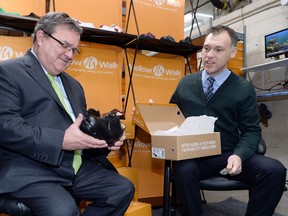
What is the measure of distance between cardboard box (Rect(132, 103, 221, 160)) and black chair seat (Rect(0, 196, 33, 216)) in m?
0.65

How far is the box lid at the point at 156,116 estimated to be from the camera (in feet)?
5.29

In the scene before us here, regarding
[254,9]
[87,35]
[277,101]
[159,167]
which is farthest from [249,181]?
[254,9]

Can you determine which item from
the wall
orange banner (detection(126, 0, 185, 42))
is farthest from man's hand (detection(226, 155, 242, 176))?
the wall

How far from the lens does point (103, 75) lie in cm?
218

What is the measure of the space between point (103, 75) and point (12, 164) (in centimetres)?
122

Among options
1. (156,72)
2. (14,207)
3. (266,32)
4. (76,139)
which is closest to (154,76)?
(156,72)

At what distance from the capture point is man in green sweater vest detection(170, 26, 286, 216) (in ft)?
4.53

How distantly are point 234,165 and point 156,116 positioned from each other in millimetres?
539

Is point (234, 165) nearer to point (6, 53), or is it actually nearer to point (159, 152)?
point (159, 152)

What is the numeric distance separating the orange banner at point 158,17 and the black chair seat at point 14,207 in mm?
1666

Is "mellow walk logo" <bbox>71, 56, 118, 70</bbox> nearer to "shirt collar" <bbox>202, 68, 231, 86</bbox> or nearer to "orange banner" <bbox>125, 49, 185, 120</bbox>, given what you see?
"orange banner" <bbox>125, 49, 185, 120</bbox>

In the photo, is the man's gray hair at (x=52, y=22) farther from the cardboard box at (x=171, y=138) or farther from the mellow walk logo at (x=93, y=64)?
the mellow walk logo at (x=93, y=64)

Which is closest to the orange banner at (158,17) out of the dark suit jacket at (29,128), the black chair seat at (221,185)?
the dark suit jacket at (29,128)

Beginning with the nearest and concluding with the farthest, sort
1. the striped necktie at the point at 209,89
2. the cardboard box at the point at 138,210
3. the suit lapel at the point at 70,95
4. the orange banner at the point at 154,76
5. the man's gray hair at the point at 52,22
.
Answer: the man's gray hair at the point at 52,22
the suit lapel at the point at 70,95
the cardboard box at the point at 138,210
the striped necktie at the point at 209,89
the orange banner at the point at 154,76
